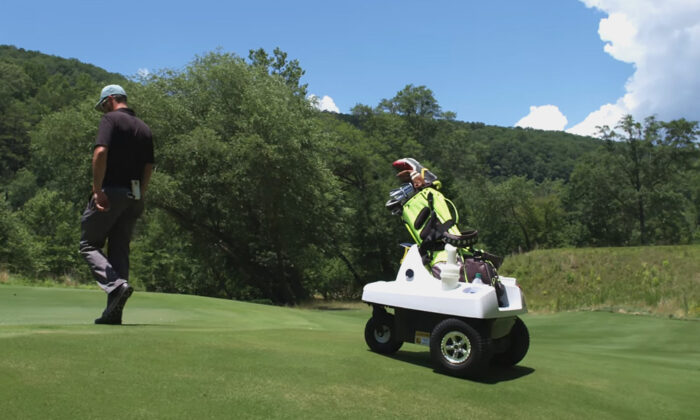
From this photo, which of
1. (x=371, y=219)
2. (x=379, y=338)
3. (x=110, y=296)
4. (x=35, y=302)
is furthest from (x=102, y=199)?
(x=371, y=219)

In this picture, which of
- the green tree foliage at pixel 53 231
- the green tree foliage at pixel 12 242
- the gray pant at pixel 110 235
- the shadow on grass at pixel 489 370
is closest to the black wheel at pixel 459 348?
the shadow on grass at pixel 489 370

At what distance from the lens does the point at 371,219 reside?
39.7m

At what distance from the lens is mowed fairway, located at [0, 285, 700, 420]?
10.6 ft

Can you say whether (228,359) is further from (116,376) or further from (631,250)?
(631,250)

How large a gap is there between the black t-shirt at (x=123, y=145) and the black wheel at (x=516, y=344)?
4.56 metres

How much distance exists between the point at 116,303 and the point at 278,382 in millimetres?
2808

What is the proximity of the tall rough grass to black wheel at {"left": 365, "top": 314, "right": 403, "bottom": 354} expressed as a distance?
1670 cm

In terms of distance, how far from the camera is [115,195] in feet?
18.9

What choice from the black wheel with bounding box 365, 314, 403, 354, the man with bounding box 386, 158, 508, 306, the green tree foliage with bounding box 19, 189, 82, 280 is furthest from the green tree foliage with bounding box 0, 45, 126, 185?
the black wheel with bounding box 365, 314, 403, 354

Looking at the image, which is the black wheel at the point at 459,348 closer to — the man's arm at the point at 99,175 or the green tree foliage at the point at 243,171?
the man's arm at the point at 99,175

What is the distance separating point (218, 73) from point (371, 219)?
16.5m

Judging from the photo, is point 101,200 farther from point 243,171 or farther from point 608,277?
point 608,277

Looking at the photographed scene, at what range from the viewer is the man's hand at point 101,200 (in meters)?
5.59

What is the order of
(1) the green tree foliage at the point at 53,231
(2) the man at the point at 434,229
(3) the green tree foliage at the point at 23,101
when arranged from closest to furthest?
1. (2) the man at the point at 434,229
2. (1) the green tree foliage at the point at 53,231
3. (3) the green tree foliage at the point at 23,101
